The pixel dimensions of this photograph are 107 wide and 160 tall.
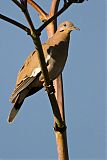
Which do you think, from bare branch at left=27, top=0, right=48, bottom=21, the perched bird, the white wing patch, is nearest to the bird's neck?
the perched bird

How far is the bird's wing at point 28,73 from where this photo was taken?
352cm

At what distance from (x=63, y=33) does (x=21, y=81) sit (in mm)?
633

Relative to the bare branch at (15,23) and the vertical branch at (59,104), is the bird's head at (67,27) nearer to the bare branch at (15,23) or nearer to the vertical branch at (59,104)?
the vertical branch at (59,104)

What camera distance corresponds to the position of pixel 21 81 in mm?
3672

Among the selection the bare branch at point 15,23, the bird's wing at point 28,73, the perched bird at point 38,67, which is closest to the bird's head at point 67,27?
the perched bird at point 38,67

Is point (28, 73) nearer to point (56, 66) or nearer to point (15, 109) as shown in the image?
point (56, 66)

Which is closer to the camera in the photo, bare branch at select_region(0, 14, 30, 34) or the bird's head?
bare branch at select_region(0, 14, 30, 34)

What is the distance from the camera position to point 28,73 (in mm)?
3732

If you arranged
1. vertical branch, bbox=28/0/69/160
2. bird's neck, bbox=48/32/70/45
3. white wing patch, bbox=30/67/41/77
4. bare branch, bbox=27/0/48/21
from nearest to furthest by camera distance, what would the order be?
vertical branch, bbox=28/0/69/160 → bare branch, bbox=27/0/48/21 → white wing patch, bbox=30/67/41/77 → bird's neck, bbox=48/32/70/45

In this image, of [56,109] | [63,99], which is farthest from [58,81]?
[56,109]

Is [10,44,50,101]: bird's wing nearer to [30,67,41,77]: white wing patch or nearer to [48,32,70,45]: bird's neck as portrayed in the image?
[30,67,41,77]: white wing patch

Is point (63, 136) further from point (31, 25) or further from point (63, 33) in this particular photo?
point (63, 33)

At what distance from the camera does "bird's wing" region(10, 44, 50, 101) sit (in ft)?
11.5

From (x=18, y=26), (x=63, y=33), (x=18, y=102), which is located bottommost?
(x=18, y=26)
